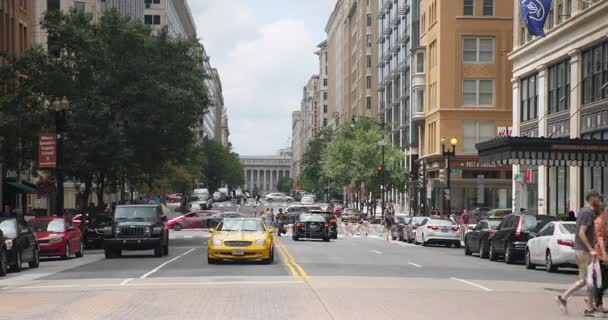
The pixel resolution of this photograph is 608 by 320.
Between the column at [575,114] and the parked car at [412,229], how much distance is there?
25.0 ft

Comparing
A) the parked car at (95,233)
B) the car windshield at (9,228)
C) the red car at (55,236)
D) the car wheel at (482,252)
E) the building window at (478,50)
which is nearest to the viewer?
the car windshield at (9,228)

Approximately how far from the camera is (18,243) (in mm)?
29062

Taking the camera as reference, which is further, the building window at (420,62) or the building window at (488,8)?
the building window at (420,62)

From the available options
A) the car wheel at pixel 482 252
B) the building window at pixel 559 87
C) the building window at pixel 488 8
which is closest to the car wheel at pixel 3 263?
the car wheel at pixel 482 252

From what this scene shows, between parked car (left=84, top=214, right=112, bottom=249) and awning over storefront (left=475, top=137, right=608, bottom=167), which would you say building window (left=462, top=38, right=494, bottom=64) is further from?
parked car (left=84, top=214, right=112, bottom=249)

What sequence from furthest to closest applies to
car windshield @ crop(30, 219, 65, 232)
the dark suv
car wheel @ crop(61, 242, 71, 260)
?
car windshield @ crop(30, 219, 65, 232), car wheel @ crop(61, 242, 71, 260), the dark suv

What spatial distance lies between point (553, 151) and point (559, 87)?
1278 centimetres

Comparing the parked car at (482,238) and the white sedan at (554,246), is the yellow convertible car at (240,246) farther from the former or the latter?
the parked car at (482,238)

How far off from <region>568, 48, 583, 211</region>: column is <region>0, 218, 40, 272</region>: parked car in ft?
92.9

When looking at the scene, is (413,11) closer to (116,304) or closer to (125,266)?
(125,266)

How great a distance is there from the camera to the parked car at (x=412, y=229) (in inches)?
2070

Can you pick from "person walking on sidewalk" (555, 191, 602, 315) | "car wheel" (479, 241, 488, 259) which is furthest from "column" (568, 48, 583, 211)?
"person walking on sidewalk" (555, 191, 602, 315)

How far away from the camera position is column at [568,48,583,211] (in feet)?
161

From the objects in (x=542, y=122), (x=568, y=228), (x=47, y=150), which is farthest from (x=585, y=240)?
(x=542, y=122)
